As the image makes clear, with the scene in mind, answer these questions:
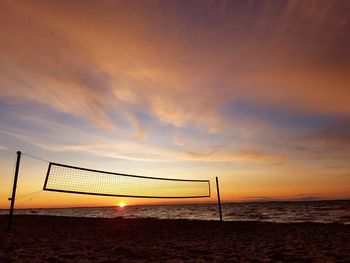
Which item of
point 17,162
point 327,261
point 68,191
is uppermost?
point 17,162

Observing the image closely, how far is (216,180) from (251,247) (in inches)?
331

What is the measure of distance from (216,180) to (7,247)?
11.4m

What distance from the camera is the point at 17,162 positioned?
388 inches

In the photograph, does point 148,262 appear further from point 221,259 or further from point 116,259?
point 221,259

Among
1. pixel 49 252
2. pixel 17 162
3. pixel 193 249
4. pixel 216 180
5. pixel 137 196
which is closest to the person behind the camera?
pixel 49 252

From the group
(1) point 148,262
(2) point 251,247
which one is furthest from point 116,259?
(2) point 251,247

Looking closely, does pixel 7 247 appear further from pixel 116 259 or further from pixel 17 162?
pixel 17 162

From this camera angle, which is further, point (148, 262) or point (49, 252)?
point (49, 252)

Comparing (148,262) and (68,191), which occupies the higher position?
(68,191)

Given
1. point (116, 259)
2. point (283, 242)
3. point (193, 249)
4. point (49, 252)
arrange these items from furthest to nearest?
1. point (283, 242)
2. point (193, 249)
3. point (49, 252)
4. point (116, 259)

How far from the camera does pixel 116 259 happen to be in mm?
5852

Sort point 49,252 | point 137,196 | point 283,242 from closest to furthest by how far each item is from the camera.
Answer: point 49,252 → point 283,242 → point 137,196

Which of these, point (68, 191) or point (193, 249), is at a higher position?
point (68, 191)

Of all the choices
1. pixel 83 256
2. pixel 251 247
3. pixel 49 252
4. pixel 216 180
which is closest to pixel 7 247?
pixel 49 252
